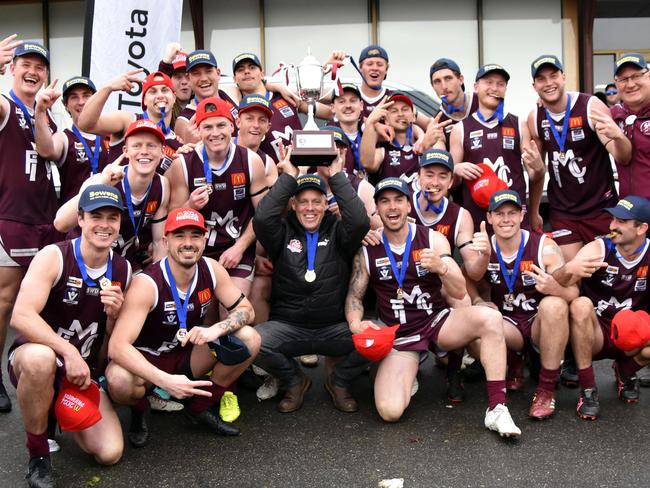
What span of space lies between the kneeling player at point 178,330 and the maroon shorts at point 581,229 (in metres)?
2.87

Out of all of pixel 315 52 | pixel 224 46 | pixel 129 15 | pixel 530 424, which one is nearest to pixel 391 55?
pixel 315 52

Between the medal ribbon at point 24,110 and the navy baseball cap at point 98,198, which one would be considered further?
the medal ribbon at point 24,110

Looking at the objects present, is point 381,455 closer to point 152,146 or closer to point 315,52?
point 152,146

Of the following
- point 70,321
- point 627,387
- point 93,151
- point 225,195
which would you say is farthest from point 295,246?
point 627,387

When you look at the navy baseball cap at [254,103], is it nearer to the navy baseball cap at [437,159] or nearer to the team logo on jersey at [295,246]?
the team logo on jersey at [295,246]

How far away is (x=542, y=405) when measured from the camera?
184 inches

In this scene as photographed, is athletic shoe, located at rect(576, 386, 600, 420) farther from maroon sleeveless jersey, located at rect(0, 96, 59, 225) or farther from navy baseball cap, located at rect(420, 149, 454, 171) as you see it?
maroon sleeveless jersey, located at rect(0, 96, 59, 225)

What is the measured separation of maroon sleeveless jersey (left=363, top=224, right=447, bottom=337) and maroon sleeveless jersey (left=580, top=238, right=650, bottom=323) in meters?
1.16

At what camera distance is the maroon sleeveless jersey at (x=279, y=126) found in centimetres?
639

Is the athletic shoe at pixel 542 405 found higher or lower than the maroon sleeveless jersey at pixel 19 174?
lower

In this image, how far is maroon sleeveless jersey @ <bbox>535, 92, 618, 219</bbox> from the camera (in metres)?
5.73

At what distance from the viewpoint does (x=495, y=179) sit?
18.6 ft

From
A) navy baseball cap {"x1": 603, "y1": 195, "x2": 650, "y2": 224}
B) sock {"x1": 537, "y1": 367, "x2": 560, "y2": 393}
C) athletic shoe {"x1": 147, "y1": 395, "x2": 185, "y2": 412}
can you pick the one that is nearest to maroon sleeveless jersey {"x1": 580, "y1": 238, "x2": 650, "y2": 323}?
navy baseball cap {"x1": 603, "y1": 195, "x2": 650, "y2": 224}

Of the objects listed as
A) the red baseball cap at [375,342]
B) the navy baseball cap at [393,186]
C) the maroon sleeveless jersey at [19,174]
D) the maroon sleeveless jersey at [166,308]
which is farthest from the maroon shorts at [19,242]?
the navy baseball cap at [393,186]
